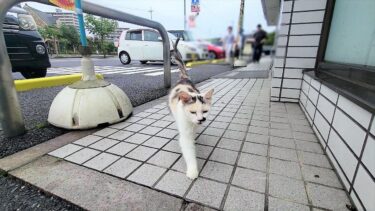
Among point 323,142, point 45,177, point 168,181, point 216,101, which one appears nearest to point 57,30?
point 45,177

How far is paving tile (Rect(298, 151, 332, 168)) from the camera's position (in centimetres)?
176

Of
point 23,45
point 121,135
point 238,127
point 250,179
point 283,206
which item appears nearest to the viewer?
point 283,206

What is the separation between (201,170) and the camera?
167 centimetres

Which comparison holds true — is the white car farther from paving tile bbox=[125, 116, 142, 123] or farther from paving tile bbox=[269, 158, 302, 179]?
paving tile bbox=[269, 158, 302, 179]

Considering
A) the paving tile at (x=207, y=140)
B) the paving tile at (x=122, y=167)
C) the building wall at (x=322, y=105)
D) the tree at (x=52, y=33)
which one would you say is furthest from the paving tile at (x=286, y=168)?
the tree at (x=52, y=33)

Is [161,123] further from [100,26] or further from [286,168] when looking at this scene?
[100,26]

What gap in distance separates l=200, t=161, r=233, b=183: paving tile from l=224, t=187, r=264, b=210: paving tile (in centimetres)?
15

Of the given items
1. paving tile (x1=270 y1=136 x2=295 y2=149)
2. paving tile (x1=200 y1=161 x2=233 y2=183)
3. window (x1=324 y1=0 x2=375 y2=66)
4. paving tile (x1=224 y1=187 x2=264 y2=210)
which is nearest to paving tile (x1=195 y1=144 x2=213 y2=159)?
paving tile (x1=200 y1=161 x2=233 y2=183)

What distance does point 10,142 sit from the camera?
6.55 feet

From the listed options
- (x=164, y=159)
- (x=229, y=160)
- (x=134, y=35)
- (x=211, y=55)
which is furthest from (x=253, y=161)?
(x=211, y=55)

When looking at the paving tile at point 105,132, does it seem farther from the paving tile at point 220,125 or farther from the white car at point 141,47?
the white car at point 141,47

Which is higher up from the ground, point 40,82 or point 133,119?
point 40,82

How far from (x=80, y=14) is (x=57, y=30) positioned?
544 mm

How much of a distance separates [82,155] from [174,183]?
3.25ft
